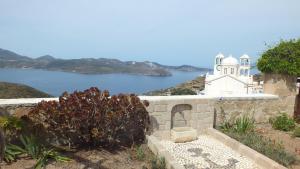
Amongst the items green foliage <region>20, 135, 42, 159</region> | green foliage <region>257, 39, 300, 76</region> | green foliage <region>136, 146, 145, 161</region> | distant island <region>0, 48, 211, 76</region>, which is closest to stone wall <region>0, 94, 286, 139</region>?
green foliage <region>20, 135, 42, 159</region>

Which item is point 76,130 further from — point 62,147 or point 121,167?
point 121,167

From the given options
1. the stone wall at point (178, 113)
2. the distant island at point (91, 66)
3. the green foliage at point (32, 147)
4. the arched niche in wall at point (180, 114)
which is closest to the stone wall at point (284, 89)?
the stone wall at point (178, 113)

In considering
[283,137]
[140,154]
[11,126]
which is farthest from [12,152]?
[283,137]

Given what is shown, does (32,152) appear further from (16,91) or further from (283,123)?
(16,91)

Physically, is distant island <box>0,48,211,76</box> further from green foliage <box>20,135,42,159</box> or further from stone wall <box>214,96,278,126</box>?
green foliage <box>20,135,42,159</box>

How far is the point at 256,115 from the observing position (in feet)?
29.1

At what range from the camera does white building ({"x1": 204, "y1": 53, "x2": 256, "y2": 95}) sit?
30.5m

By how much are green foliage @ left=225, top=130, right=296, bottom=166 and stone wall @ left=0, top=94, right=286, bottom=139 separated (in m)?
0.71

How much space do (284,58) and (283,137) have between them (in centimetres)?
239

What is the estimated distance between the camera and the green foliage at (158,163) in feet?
17.6

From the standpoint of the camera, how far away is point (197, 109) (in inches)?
304

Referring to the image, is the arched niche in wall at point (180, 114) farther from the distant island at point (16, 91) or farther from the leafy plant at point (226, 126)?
the distant island at point (16, 91)

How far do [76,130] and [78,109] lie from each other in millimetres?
418

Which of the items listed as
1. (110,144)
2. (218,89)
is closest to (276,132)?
(110,144)
